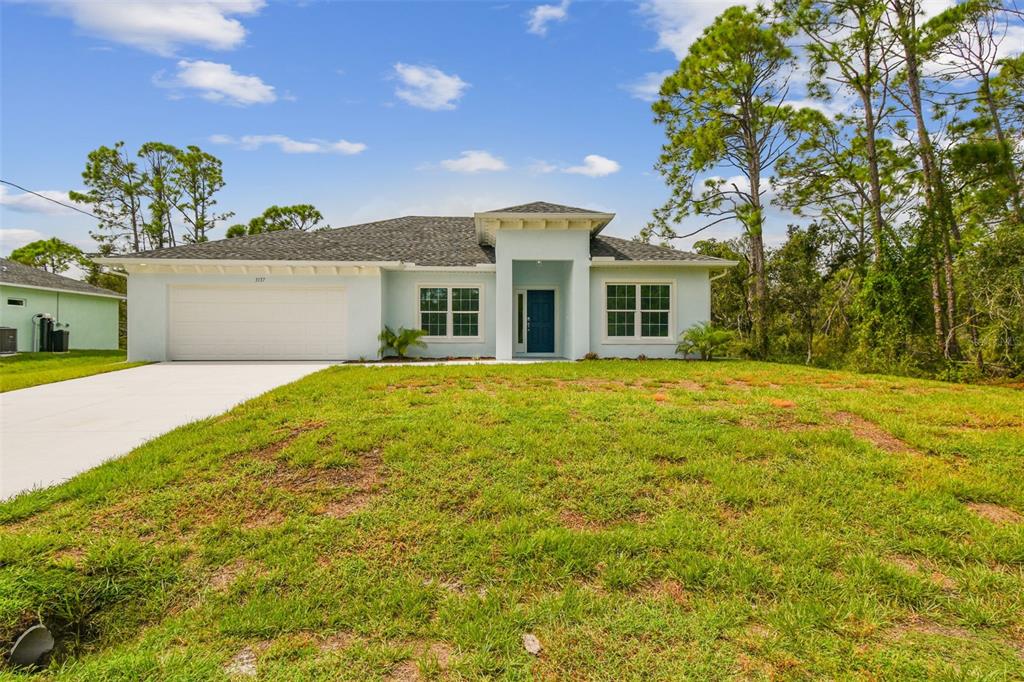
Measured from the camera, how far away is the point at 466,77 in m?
13.3

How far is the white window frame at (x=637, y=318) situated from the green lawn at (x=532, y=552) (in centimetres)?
922

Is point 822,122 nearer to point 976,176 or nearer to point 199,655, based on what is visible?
point 976,176

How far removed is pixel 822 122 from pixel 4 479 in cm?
2531

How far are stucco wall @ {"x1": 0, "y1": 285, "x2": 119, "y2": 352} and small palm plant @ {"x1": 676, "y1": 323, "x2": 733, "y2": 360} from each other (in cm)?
2527

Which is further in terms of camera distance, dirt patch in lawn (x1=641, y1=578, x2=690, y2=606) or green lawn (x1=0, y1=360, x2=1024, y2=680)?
dirt patch in lawn (x1=641, y1=578, x2=690, y2=606)

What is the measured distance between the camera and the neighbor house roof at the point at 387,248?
47.9 ft

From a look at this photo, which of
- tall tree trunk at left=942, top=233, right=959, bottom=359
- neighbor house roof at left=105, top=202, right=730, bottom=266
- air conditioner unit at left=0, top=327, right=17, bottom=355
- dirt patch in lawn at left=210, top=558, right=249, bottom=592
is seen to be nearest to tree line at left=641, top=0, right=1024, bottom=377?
tall tree trunk at left=942, top=233, right=959, bottom=359

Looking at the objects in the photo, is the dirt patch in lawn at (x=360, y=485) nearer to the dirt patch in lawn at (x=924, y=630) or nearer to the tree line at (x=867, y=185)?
the dirt patch in lawn at (x=924, y=630)

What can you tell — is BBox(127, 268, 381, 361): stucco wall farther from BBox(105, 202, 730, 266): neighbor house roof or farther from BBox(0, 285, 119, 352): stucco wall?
BBox(0, 285, 119, 352): stucco wall

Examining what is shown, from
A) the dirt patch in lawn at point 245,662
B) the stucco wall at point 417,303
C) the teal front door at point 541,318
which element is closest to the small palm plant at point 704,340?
the teal front door at point 541,318

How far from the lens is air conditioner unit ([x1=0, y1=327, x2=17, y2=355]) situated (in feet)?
60.7

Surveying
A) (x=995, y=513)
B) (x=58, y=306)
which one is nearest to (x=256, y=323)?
(x=58, y=306)

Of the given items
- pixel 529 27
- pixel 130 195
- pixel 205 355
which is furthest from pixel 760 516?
pixel 130 195

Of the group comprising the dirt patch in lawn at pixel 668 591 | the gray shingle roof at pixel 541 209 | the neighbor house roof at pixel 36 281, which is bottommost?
the dirt patch in lawn at pixel 668 591
